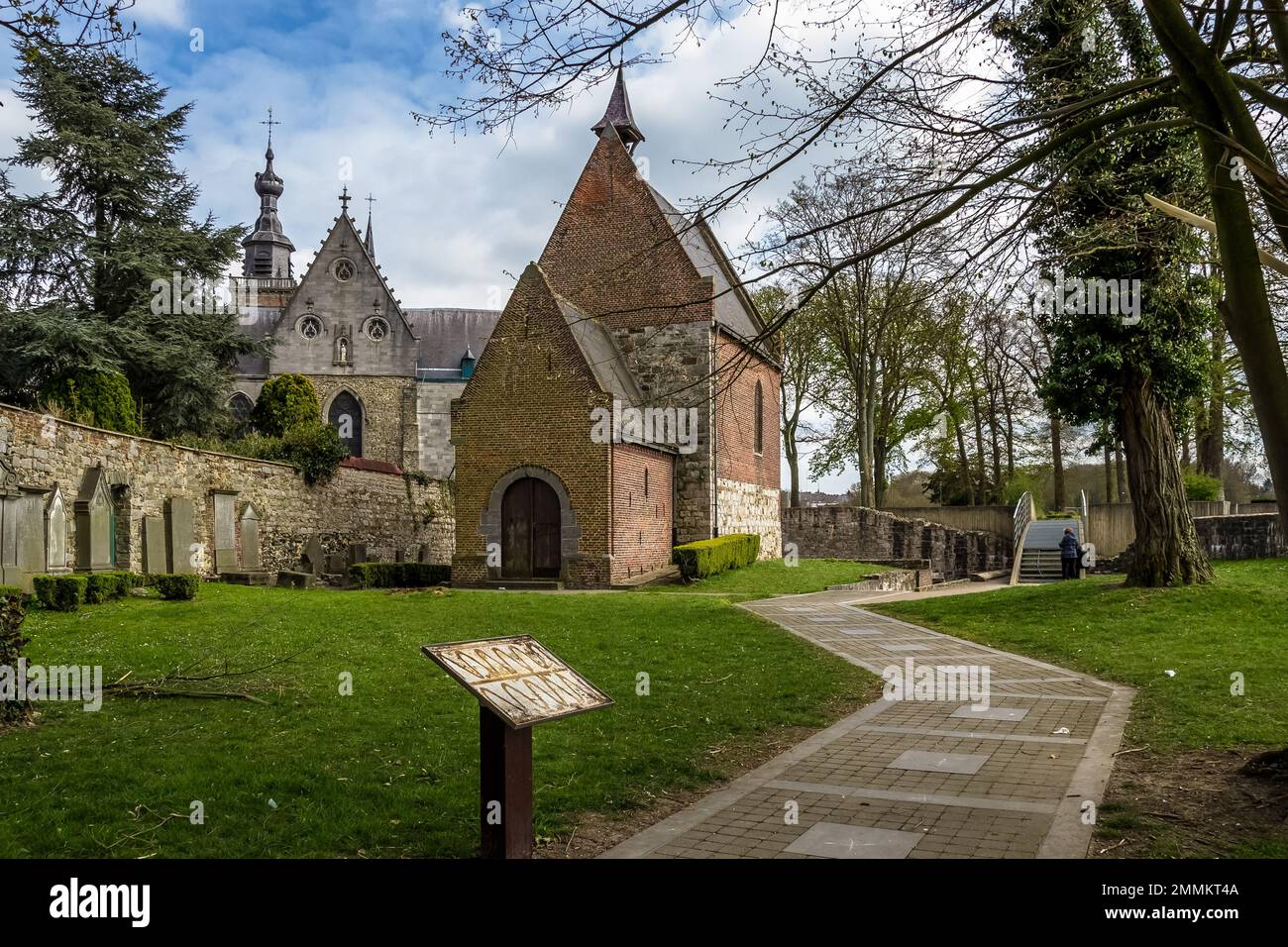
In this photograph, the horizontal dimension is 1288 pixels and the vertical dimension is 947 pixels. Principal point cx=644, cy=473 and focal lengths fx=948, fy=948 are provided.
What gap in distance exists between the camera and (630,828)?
564 centimetres

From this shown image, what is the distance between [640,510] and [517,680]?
18510mm

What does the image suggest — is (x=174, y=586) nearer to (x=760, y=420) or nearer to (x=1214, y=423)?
(x=760, y=420)

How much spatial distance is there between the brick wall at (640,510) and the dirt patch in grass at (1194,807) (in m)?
15.6

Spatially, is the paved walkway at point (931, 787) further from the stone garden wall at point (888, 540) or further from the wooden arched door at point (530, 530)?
the stone garden wall at point (888, 540)

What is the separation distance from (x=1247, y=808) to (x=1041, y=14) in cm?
698

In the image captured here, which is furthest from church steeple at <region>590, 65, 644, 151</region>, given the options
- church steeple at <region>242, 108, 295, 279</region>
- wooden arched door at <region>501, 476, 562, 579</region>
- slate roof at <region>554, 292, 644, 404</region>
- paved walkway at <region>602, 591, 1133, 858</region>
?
church steeple at <region>242, 108, 295, 279</region>

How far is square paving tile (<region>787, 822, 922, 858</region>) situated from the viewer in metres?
5.04

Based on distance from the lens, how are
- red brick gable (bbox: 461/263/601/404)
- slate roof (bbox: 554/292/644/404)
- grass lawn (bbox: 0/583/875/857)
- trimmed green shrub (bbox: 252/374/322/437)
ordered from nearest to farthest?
grass lawn (bbox: 0/583/875/857)
red brick gable (bbox: 461/263/601/404)
slate roof (bbox: 554/292/644/404)
trimmed green shrub (bbox: 252/374/322/437)

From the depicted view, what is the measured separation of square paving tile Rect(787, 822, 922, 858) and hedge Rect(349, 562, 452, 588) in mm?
17413

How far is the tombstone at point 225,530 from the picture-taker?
2161 centimetres

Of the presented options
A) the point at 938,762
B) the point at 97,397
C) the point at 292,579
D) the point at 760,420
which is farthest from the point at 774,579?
the point at 97,397

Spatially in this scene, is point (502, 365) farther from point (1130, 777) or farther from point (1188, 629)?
point (1130, 777)

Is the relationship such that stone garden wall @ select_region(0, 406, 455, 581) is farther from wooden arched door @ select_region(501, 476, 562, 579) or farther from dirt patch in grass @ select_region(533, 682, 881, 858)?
dirt patch in grass @ select_region(533, 682, 881, 858)
